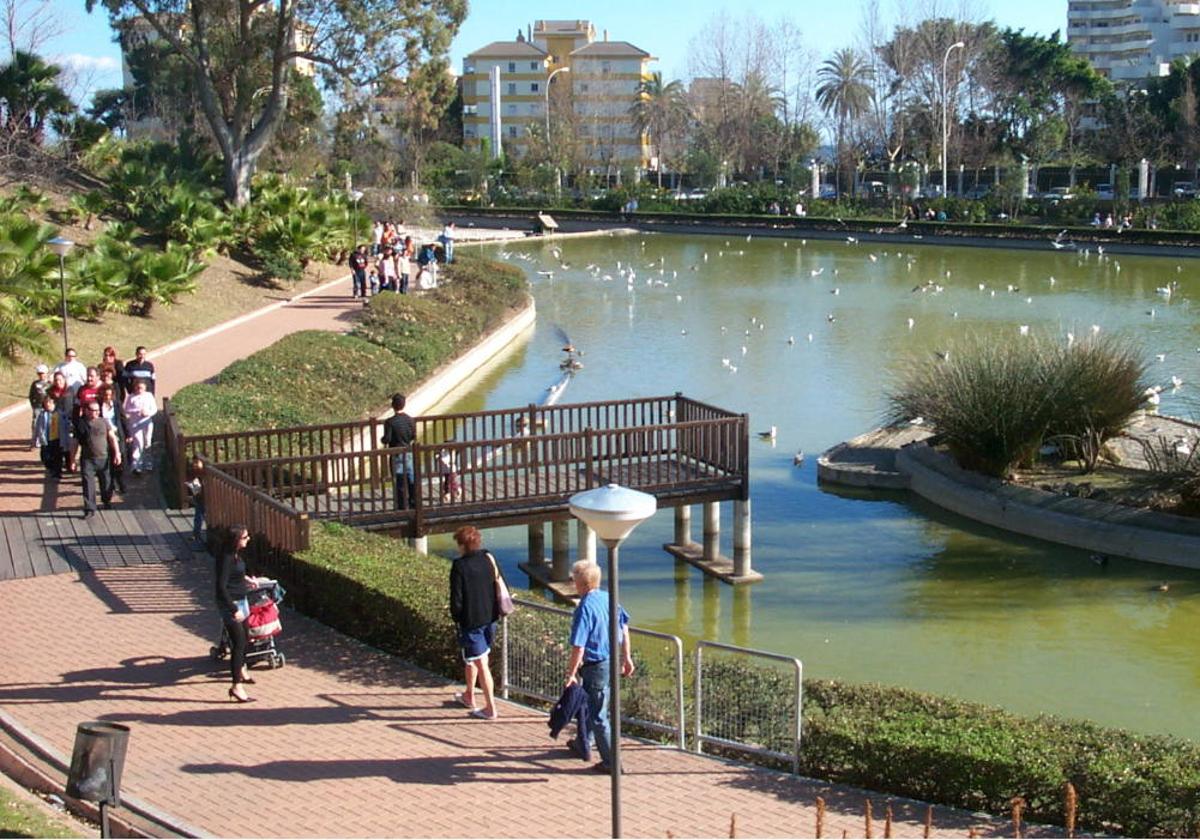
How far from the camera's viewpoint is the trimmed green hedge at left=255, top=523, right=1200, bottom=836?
325 inches

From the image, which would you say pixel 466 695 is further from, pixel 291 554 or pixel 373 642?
pixel 291 554

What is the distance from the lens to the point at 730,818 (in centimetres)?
852

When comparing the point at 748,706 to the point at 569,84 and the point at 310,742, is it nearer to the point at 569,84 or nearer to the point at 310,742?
the point at 310,742

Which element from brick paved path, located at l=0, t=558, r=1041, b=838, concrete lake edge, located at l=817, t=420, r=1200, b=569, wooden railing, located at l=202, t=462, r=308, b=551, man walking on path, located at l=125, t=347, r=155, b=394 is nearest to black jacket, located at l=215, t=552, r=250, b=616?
brick paved path, located at l=0, t=558, r=1041, b=838

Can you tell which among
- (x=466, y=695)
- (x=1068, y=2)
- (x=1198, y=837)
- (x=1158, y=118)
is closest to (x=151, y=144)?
(x=466, y=695)

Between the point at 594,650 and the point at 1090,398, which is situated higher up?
the point at 1090,398

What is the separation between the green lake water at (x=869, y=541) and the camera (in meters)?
14.1

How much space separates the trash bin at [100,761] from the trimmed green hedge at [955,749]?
3.10m

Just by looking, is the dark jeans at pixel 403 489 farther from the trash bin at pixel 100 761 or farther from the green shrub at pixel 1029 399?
the green shrub at pixel 1029 399

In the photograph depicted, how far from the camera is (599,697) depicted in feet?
30.1

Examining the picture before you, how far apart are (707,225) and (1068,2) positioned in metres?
99.3

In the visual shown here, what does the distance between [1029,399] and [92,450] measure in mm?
11369

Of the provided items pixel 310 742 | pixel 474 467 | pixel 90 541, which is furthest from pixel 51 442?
pixel 310 742

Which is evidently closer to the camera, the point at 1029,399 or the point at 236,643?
the point at 236,643
